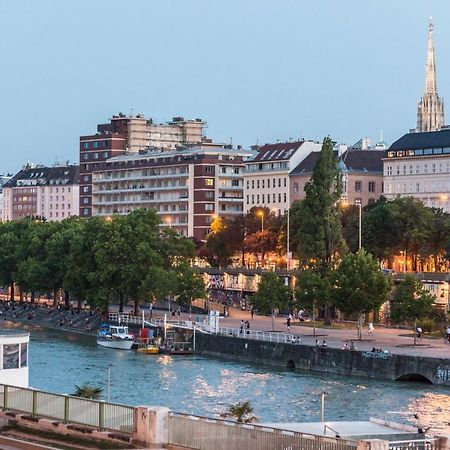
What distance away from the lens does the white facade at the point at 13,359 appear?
47.2 metres

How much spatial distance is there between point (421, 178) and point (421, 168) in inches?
50.6

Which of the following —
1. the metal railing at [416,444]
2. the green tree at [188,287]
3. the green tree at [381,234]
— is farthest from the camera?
the green tree at [381,234]

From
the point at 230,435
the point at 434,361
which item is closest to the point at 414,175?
the point at 434,361

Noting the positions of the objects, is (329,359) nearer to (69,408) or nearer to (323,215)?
(323,215)

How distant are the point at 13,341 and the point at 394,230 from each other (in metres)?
102

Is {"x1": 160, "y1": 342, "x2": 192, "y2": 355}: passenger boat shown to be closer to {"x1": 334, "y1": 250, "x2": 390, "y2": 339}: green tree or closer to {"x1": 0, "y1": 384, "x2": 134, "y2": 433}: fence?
{"x1": 334, "y1": 250, "x2": 390, "y2": 339}: green tree

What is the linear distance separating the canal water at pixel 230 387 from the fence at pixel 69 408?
28078mm

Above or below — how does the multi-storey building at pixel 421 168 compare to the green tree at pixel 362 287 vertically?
above

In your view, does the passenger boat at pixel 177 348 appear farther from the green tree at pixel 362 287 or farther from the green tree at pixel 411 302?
the green tree at pixel 411 302

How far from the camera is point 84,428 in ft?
124

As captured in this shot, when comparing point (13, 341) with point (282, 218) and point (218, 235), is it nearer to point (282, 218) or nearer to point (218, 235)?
point (282, 218)

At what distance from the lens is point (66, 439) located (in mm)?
37781

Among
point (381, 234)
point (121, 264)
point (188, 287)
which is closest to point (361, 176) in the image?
point (381, 234)

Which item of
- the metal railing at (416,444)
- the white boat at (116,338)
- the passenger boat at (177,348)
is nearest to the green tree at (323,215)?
the passenger boat at (177,348)
